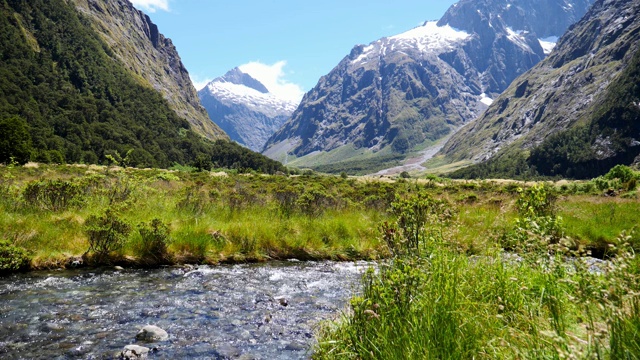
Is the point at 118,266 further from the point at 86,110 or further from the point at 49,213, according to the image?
the point at 86,110

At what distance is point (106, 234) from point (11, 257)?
2586 mm

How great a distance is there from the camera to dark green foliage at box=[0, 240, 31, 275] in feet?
35.6

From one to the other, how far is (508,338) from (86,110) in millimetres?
183239

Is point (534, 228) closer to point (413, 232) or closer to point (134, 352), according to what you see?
point (413, 232)

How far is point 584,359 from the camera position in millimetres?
2932

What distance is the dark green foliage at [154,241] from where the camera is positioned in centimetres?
1321

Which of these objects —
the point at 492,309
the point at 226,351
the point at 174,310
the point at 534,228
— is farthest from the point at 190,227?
the point at 534,228

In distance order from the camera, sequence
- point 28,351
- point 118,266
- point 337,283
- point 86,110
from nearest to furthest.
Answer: point 28,351 → point 337,283 → point 118,266 → point 86,110

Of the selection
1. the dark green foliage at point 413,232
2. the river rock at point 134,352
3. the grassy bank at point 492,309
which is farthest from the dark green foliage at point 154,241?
the dark green foliage at point 413,232

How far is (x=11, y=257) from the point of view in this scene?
434 inches

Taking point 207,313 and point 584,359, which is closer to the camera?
point 584,359

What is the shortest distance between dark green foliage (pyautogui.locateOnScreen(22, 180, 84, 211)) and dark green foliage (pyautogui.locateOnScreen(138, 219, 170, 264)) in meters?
4.66

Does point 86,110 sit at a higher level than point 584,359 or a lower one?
higher

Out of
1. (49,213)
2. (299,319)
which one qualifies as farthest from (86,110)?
(299,319)
